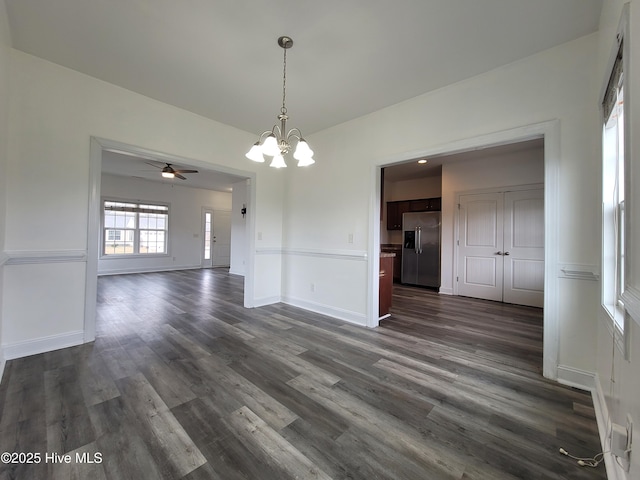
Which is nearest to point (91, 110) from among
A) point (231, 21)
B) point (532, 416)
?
point (231, 21)

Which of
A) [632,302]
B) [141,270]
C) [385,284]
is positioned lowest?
[141,270]

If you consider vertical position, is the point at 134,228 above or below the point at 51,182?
below

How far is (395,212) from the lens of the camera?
23.2ft

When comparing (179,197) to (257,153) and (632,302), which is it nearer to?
(257,153)

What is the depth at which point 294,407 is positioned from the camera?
1.77 m

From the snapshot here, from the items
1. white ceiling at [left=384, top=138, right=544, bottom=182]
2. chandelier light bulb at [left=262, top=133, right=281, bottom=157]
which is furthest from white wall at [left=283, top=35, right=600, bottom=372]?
chandelier light bulb at [left=262, top=133, right=281, bottom=157]

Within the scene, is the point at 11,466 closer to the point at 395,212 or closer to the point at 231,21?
the point at 231,21

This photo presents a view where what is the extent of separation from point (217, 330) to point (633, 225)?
349 cm

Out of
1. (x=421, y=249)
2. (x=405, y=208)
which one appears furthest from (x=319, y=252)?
(x=405, y=208)

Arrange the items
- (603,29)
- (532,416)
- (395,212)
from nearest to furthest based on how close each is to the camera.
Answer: (532,416)
(603,29)
(395,212)

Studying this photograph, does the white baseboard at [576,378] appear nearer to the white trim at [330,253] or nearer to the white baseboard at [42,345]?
the white trim at [330,253]

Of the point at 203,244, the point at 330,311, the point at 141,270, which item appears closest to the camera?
the point at 330,311

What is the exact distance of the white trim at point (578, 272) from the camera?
6.46 ft

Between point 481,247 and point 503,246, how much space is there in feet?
1.20
